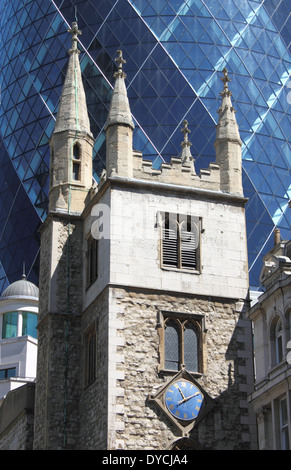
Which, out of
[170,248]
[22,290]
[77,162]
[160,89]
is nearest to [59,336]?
[170,248]

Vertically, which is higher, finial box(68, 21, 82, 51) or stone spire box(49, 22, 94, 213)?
finial box(68, 21, 82, 51)

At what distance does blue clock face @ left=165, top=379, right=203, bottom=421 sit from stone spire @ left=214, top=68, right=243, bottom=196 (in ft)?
22.5

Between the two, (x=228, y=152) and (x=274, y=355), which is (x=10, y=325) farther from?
(x=274, y=355)

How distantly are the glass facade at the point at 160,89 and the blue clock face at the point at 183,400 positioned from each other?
76.8ft

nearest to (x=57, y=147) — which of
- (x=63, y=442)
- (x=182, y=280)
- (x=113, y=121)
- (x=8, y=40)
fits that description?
(x=113, y=121)

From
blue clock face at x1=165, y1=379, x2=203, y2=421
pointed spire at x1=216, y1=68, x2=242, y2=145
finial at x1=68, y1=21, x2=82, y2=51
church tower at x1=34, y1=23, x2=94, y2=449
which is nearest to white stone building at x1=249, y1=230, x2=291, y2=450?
blue clock face at x1=165, y1=379, x2=203, y2=421

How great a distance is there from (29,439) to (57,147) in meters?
9.66

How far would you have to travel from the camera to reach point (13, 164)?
220ft

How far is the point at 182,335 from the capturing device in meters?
37.2

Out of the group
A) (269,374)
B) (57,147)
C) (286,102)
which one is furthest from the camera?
(286,102)

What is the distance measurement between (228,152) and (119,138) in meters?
3.75

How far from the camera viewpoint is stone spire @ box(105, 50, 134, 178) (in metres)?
38.9

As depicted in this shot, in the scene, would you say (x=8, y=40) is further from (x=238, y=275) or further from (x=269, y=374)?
(x=269, y=374)

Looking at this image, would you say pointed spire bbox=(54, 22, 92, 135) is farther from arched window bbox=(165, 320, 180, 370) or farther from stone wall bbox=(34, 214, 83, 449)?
arched window bbox=(165, 320, 180, 370)
